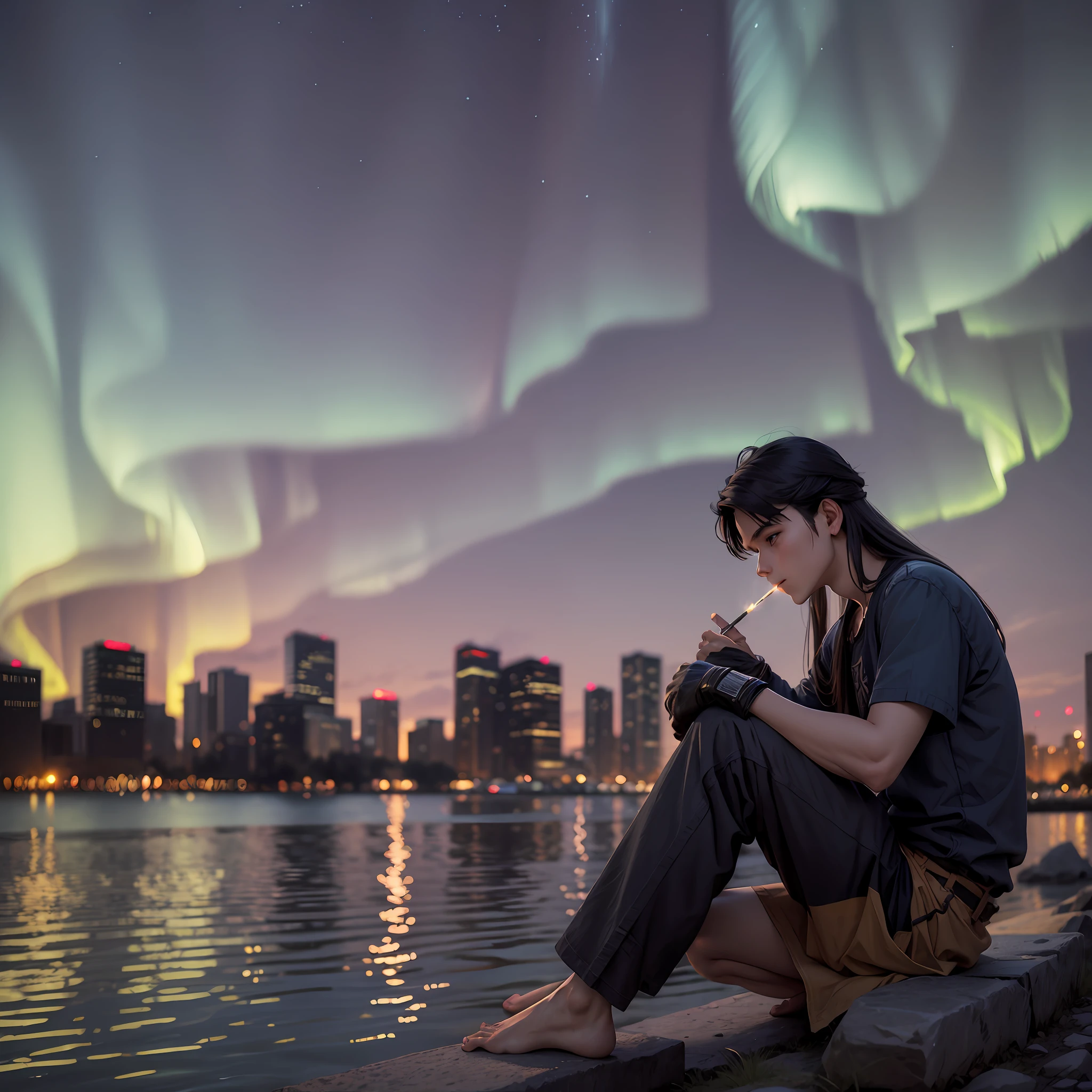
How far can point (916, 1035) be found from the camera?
6.08 ft

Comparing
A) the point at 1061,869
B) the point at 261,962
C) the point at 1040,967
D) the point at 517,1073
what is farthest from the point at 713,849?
the point at 1061,869

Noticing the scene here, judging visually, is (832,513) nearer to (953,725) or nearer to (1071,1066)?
(953,725)

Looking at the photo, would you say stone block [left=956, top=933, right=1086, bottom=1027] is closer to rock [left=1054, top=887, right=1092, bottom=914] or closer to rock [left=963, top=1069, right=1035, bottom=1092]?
rock [left=963, top=1069, right=1035, bottom=1092]

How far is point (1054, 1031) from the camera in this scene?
2541mm

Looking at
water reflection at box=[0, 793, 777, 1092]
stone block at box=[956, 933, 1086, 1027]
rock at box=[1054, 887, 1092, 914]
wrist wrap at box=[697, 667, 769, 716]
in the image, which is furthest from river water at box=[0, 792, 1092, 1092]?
rock at box=[1054, 887, 1092, 914]

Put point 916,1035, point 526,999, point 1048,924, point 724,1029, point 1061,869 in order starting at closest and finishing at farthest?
point 916,1035 < point 526,999 < point 724,1029 < point 1048,924 < point 1061,869

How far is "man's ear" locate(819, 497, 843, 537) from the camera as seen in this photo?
243 centimetres

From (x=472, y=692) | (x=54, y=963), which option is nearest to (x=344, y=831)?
(x=54, y=963)

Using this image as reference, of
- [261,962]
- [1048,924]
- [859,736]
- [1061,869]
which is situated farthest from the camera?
[1061,869]

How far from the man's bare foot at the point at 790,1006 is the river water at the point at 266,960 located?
166 centimetres

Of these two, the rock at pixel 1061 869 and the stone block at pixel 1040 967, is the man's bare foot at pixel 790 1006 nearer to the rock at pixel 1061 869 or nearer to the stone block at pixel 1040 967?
the stone block at pixel 1040 967

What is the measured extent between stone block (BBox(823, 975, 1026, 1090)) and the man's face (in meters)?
1.02

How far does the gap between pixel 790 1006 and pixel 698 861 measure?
3.35 feet

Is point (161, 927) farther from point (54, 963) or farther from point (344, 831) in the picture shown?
point (344, 831)
